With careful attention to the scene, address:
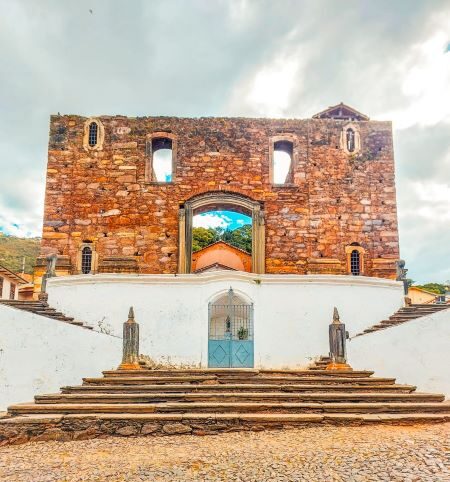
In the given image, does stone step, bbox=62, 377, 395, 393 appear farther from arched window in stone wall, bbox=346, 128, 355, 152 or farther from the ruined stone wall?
arched window in stone wall, bbox=346, 128, 355, 152

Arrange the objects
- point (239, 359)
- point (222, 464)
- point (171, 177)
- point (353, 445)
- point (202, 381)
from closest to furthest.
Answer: point (222, 464) < point (353, 445) < point (202, 381) < point (239, 359) < point (171, 177)

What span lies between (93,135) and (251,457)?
593 inches

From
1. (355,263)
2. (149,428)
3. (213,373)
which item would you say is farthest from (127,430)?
(355,263)

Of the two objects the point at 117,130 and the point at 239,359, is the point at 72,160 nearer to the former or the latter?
the point at 117,130

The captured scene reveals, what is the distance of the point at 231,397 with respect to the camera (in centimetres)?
749

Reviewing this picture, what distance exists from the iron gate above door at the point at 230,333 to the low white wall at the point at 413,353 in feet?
8.26

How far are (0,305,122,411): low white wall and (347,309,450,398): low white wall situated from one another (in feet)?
19.4

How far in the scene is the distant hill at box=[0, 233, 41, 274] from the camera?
4357cm

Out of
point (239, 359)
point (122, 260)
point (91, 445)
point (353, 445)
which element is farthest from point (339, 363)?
point (122, 260)

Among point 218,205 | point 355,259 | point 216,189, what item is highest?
point 216,189

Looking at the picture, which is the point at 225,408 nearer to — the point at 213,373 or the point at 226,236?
the point at 213,373

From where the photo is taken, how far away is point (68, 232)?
1725cm

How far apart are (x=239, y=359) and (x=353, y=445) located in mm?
6763

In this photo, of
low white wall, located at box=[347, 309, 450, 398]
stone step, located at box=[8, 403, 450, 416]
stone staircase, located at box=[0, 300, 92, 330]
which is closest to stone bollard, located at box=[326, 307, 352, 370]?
low white wall, located at box=[347, 309, 450, 398]
